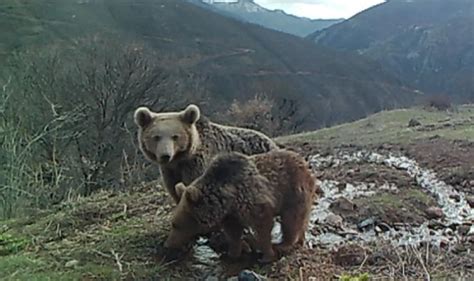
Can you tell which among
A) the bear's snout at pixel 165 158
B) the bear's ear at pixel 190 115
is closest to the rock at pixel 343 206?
the bear's ear at pixel 190 115

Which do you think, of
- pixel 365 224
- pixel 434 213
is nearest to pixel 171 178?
pixel 365 224

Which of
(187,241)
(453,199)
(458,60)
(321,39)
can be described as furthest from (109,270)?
(321,39)

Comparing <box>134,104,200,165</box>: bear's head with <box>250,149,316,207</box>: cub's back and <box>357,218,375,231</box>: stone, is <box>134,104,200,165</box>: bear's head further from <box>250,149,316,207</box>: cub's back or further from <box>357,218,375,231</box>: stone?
<box>357,218,375,231</box>: stone

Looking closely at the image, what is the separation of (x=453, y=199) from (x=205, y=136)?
4.72 m

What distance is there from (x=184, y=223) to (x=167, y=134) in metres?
0.88

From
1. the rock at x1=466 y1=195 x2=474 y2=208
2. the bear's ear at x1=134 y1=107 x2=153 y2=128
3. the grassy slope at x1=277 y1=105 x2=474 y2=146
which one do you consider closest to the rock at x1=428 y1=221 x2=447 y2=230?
the rock at x1=466 y1=195 x2=474 y2=208

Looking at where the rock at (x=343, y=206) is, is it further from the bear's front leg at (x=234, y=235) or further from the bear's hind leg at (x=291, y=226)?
the bear's front leg at (x=234, y=235)

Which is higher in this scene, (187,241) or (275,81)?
(187,241)

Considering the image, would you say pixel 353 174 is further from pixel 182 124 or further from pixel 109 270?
pixel 109 270

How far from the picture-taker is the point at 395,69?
92250mm

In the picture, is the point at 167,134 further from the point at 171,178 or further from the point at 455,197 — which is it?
the point at 455,197

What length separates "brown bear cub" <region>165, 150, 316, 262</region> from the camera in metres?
5.68

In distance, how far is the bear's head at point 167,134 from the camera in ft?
19.8

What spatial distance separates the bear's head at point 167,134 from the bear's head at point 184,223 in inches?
15.5
